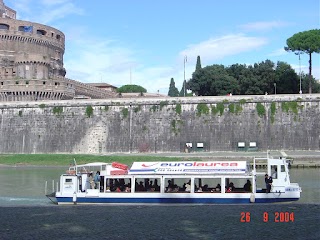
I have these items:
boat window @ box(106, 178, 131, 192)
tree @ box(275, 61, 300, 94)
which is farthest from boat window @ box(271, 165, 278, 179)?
tree @ box(275, 61, 300, 94)

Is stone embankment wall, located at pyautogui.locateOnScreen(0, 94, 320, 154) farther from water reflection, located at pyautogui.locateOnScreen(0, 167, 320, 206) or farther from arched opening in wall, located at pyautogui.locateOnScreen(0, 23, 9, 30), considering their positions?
arched opening in wall, located at pyautogui.locateOnScreen(0, 23, 9, 30)

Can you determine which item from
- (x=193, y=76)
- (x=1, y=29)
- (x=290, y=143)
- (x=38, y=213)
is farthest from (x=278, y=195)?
(x=1, y=29)

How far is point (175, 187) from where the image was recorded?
2516 cm

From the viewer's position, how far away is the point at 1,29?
88562mm

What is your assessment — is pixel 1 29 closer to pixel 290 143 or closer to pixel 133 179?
pixel 290 143

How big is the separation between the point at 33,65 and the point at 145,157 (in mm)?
38285

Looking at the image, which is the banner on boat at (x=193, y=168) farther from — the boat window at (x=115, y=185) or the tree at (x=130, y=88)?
the tree at (x=130, y=88)

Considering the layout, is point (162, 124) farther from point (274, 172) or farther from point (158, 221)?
point (158, 221)

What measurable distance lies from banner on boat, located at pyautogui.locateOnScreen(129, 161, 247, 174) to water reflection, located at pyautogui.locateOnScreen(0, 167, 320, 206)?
3.64 metres

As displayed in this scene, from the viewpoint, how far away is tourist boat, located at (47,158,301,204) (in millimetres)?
24078
